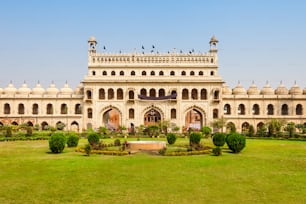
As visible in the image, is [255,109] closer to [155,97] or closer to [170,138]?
[155,97]

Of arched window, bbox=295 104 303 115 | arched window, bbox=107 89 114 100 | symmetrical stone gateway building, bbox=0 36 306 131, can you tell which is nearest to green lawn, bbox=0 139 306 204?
symmetrical stone gateway building, bbox=0 36 306 131

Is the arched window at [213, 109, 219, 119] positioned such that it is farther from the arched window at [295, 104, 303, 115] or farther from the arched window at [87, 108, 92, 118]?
the arched window at [87, 108, 92, 118]

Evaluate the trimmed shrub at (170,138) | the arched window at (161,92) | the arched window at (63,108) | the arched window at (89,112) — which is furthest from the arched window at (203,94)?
the trimmed shrub at (170,138)

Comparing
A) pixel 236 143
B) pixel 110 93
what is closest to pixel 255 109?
pixel 110 93

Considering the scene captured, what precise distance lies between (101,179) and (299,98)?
4974 centimetres

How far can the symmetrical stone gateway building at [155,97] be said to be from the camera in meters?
53.9

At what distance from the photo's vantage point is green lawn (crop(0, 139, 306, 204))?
450 inches

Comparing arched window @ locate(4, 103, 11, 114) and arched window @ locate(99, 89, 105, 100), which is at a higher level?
arched window @ locate(99, 89, 105, 100)

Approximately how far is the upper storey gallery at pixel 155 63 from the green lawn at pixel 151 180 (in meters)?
36.5

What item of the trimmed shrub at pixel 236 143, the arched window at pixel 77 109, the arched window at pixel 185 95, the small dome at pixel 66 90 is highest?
the small dome at pixel 66 90

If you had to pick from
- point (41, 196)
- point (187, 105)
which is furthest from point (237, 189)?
point (187, 105)

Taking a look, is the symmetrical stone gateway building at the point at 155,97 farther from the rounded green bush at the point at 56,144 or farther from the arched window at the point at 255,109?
the rounded green bush at the point at 56,144

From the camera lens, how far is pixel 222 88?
57500mm

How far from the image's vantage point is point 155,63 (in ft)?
182
